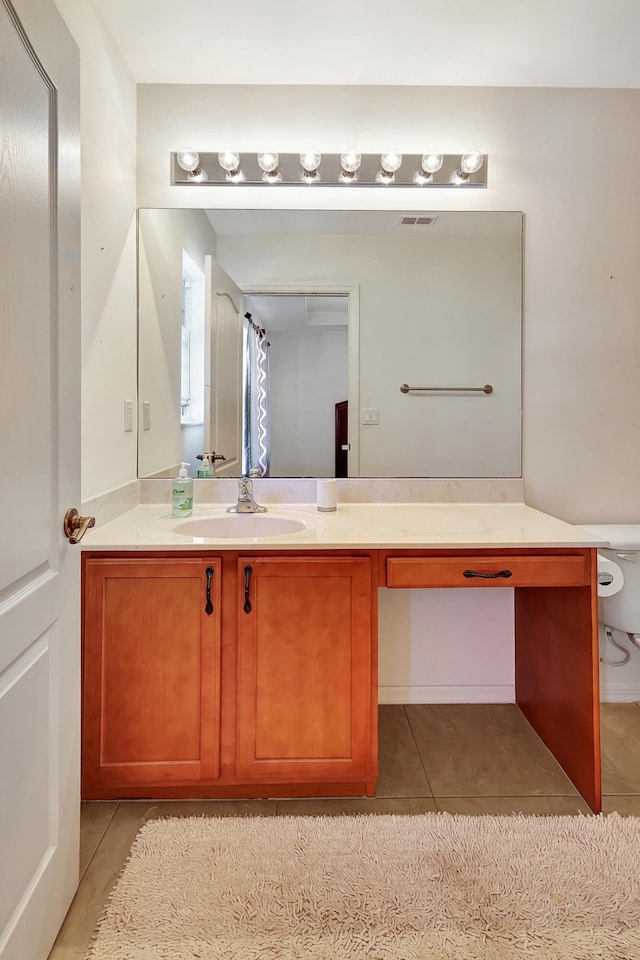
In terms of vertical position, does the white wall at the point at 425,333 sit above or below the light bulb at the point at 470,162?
below

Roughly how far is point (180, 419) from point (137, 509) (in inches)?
14.8

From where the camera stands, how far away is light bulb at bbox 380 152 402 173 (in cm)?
202

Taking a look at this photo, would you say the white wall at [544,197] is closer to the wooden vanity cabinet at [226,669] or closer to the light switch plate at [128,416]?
the wooden vanity cabinet at [226,669]

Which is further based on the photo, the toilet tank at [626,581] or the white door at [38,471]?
the toilet tank at [626,581]

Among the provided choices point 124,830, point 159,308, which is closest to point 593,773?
point 124,830

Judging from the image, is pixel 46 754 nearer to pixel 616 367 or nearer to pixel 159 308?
pixel 159 308

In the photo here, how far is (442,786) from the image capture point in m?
1.71

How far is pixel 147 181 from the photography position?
2.06 metres

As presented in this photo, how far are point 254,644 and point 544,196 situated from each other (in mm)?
1945

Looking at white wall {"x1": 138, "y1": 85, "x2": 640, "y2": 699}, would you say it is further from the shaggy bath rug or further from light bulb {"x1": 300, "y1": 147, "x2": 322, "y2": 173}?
the shaggy bath rug

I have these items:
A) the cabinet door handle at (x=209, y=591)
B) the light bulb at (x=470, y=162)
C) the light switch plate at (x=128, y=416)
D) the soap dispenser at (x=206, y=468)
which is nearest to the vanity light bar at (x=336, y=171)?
the light bulb at (x=470, y=162)

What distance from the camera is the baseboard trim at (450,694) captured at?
2186 mm

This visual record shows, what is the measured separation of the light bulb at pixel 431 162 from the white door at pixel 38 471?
1.29 meters

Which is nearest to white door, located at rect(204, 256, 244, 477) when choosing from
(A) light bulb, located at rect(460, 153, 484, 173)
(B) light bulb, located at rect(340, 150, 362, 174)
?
(B) light bulb, located at rect(340, 150, 362, 174)
